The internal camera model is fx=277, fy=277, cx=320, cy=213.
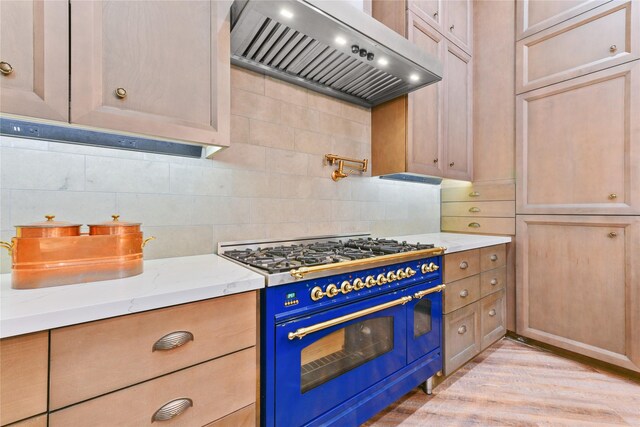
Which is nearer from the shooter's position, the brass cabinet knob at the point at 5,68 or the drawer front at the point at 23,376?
the drawer front at the point at 23,376

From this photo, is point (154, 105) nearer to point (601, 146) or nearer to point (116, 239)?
point (116, 239)

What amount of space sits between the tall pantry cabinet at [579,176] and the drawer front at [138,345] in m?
2.40

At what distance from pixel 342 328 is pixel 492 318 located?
1621 millimetres

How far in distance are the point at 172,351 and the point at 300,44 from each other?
147cm

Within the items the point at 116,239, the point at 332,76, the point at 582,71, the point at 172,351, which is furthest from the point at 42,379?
the point at 582,71

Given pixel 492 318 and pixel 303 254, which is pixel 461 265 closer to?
pixel 492 318

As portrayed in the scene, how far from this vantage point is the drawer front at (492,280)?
2.10 meters

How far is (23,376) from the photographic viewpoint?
65 cm

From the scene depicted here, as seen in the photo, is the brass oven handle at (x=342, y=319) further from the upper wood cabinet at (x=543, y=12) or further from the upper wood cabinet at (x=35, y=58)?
the upper wood cabinet at (x=543, y=12)

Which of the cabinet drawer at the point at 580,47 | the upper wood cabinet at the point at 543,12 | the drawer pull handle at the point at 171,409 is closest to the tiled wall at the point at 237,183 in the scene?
the drawer pull handle at the point at 171,409

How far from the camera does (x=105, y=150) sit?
1242mm

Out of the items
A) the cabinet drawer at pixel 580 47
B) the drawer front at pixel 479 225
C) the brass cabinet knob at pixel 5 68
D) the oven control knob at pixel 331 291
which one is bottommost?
the oven control knob at pixel 331 291

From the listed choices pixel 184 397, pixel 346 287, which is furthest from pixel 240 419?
pixel 346 287

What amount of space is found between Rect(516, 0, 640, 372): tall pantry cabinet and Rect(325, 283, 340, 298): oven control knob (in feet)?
6.53
